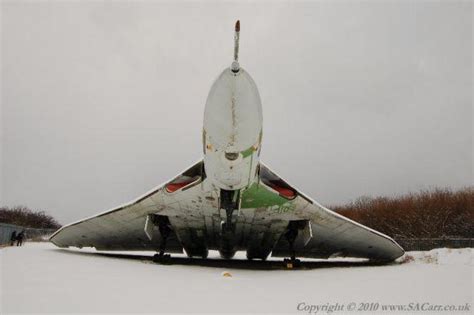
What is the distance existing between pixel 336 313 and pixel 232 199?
11.1 ft

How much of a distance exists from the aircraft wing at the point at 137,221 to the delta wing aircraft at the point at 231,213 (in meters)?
0.02

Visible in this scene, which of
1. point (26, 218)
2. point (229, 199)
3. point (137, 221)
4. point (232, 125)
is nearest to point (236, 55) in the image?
point (232, 125)

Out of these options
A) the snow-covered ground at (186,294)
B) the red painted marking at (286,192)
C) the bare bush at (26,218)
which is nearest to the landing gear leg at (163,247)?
the red painted marking at (286,192)

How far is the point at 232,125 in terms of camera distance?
3975 mm

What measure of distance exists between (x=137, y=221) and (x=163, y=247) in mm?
1084

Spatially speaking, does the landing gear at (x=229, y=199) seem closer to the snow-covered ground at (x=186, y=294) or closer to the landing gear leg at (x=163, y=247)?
the landing gear leg at (x=163, y=247)

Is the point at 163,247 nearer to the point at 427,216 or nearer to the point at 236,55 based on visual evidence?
the point at 236,55

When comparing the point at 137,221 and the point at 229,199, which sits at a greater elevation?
the point at 229,199

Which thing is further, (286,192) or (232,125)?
(286,192)

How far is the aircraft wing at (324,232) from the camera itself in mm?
6555

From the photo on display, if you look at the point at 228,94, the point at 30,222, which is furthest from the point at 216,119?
the point at 30,222

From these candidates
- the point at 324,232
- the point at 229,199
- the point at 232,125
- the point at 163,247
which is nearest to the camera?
the point at 232,125

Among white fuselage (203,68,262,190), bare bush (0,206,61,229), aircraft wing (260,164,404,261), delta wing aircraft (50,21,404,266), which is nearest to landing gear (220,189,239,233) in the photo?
delta wing aircraft (50,21,404,266)

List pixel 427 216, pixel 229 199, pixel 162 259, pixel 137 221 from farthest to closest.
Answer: pixel 427 216 → pixel 137 221 → pixel 162 259 → pixel 229 199
